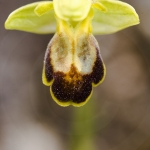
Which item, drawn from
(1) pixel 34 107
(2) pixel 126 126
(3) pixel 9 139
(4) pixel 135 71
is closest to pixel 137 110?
(2) pixel 126 126

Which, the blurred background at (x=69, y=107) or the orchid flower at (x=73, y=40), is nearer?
the orchid flower at (x=73, y=40)

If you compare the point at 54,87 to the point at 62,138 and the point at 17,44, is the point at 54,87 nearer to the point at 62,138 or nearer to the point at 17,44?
the point at 62,138

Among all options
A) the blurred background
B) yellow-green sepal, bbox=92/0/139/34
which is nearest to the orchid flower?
yellow-green sepal, bbox=92/0/139/34

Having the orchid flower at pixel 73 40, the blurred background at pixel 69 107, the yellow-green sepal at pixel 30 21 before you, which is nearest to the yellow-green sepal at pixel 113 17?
the orchid flower at pixel 73 40

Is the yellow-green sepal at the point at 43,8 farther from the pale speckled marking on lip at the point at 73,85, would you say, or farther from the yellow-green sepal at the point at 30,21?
the pale speckled marking on lip at the point at 73,85

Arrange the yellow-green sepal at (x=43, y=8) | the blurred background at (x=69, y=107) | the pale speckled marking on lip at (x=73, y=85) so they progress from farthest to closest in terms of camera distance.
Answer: the blurred background at (x=69, y=107) → the yellow-green sepal at (x=43, y=8) → the pale speckled marking on lip at (x=73, y=85)

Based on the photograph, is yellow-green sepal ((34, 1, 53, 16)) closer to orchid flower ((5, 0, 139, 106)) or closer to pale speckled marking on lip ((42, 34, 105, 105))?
orchid flower ((5, 0, 139, 106))
